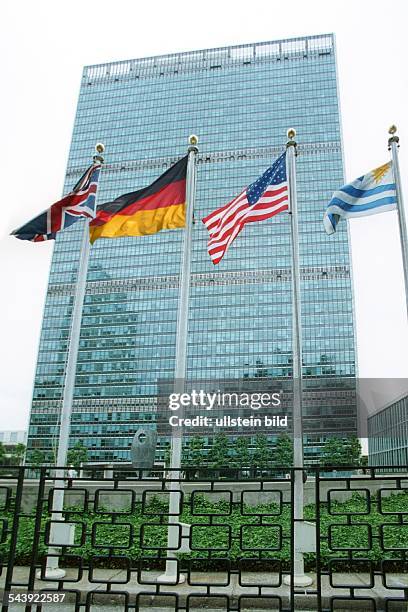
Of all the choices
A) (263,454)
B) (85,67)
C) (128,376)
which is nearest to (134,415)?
(128,376)

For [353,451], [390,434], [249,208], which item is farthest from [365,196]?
[353,451]

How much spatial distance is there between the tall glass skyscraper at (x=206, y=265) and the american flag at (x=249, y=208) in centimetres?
5810

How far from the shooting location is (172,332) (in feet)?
246

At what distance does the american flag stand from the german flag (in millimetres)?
554

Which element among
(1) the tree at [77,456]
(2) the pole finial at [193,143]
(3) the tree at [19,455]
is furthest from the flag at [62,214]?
(3) the tree at [19,455]

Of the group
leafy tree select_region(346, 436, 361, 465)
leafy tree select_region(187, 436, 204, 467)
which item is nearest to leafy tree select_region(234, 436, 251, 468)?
leafy tree select_region(187, 436, 204, 467)

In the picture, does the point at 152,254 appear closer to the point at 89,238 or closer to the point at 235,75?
the point at 235,75

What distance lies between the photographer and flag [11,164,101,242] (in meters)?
8.19

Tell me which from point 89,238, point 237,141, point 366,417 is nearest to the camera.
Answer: point 89,238

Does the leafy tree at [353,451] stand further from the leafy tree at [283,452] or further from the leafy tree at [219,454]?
the leafy tree at [219,454]

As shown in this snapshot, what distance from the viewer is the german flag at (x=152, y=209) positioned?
8.12m

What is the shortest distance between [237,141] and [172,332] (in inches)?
1309

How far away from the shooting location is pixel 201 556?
685 centimetres

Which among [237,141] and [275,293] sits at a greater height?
[237,141]
